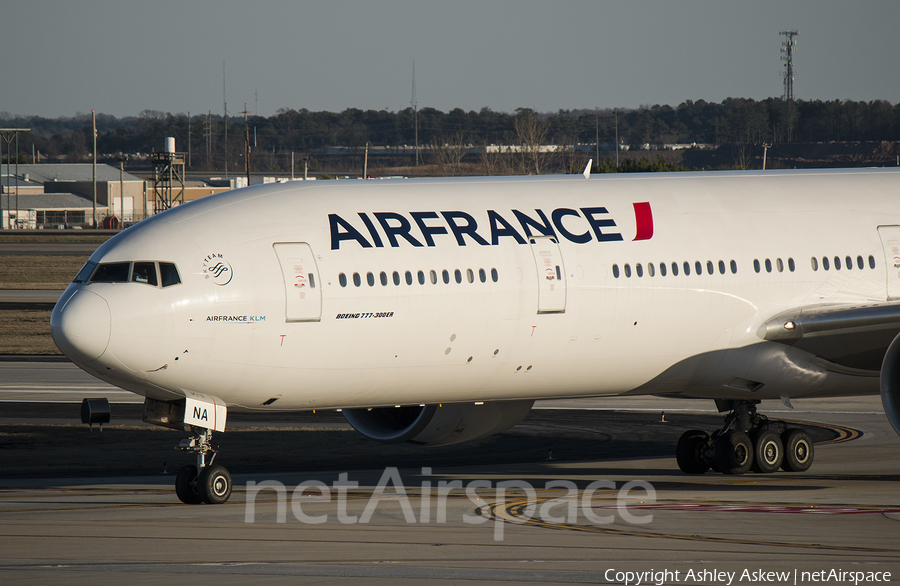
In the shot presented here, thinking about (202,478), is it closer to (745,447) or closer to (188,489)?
(188,489)

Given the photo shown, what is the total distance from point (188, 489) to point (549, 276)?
6420mm

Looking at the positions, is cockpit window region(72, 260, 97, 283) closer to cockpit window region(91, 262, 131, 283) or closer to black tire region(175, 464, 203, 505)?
cockpit window region(91, 262, 131, 283)

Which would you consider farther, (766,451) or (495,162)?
(495,162)

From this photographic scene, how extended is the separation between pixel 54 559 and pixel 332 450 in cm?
1053

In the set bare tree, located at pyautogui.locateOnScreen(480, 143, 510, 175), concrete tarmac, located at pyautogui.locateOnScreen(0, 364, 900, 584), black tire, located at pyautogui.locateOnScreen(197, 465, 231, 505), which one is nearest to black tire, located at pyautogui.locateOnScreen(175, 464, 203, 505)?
black tire, located at pyautogui.locateOnScreen(197, 465, 231, 505)

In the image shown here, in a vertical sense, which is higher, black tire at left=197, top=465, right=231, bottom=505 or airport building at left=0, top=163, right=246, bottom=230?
airport building at left=0, top=163, right=246, bottom=230

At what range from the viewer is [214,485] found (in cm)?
1628

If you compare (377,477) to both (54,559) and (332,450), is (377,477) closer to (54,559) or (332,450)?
(332,450)

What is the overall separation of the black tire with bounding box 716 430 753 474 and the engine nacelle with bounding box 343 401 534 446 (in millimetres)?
3694

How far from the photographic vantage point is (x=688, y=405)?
99.6 feet

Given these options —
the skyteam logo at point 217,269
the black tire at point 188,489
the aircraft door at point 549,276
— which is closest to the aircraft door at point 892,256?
the aircraft door at point 549,276

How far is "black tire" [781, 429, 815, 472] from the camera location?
20594 millimetres

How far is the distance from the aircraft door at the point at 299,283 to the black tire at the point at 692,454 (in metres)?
8.22

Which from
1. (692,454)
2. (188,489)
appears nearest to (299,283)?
(188,489)
